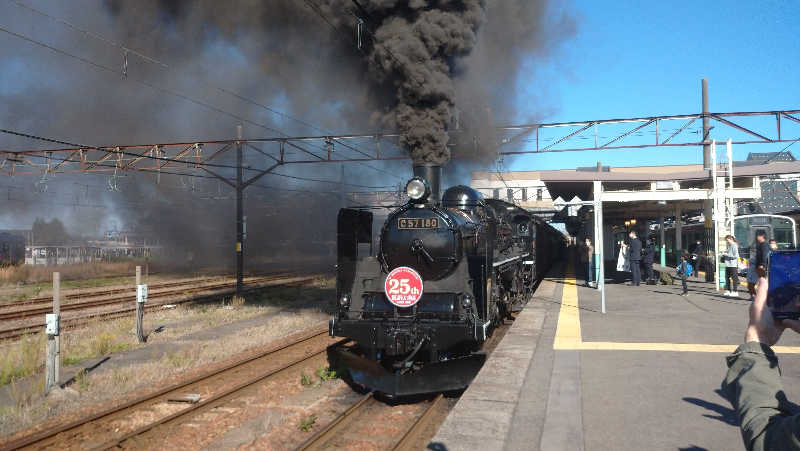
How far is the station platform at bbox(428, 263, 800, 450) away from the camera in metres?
3.75

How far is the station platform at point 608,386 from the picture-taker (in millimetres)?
3754

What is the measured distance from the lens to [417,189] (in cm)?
696

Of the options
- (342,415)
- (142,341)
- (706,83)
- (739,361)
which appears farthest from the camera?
(706,83)

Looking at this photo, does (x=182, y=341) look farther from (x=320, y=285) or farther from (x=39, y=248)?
(x=39, y=248)

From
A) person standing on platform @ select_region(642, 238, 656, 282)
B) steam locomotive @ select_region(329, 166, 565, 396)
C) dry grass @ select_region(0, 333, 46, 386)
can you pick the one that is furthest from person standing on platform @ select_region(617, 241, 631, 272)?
dry grass @ select_region(0, 333, 46, 386)

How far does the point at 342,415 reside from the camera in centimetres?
529

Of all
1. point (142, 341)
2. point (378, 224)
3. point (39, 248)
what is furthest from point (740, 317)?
point (39, 248)

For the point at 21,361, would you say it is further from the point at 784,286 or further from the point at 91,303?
the point at 784,286

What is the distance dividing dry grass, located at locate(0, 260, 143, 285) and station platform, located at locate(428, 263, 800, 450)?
22.0 m

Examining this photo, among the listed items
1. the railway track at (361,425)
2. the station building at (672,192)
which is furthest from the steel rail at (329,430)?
the station building at (672,192)

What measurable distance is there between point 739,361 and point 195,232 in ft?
125

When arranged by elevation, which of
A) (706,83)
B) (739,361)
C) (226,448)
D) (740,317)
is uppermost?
(706,83)

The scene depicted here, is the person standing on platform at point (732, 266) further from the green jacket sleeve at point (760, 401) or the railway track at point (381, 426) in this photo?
the green jacket sleeve at point (760, 401)

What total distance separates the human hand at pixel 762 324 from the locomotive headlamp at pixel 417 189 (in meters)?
5.32
